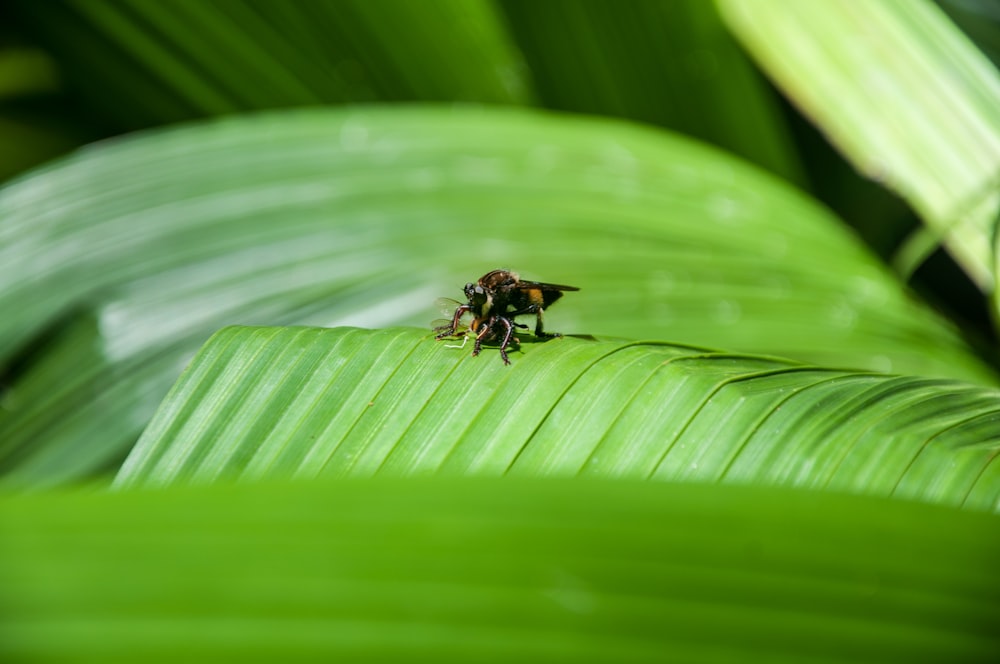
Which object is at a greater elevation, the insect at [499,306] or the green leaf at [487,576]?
the insect at [499,306]

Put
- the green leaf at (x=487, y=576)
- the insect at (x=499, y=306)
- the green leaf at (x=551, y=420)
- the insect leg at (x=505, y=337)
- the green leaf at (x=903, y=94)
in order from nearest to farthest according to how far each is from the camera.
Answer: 1. the green leaf at (x=487, y=576)
2. the green leaf at (x=551, y=420)
3. the insect leg at (x=505, y=337)
4. the insect at (x=499, y=306)
5. the green leaf at (x=903, y=94)

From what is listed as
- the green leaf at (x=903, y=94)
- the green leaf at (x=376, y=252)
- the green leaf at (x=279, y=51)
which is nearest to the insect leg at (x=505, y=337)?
the green leaf at (x=376, y=252)

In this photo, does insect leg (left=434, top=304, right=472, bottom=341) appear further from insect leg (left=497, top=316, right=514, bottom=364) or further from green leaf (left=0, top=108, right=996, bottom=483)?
green leaf (left=0, top=108, right=996, bottom=483)

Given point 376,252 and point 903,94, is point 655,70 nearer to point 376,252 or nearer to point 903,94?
point 903,94

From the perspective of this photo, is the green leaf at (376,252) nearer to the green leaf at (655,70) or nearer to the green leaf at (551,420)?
the green leaf at (655,70)

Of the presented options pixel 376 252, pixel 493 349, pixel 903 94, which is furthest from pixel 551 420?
pixel 903 94

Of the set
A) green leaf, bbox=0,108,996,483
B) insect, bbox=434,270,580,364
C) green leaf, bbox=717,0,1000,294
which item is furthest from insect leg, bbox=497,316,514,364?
green leaf, bbox=717,0,1000,294

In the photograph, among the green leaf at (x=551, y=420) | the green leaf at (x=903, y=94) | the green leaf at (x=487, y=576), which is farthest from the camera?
the green leaf at (x=903, y=94)
